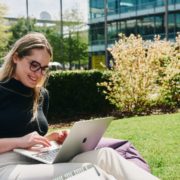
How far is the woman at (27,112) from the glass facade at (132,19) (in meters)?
39.3

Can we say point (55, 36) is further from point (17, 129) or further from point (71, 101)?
point (17, 129)

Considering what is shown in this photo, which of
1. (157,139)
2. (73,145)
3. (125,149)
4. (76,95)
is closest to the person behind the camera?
(73,145)

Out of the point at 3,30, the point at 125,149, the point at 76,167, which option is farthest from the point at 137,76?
the point at 3,30

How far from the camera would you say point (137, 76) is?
12.7 m

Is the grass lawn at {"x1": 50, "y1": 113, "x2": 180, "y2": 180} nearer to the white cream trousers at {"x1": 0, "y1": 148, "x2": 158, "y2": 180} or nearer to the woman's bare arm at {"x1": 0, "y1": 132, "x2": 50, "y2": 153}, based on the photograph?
the white cream trousers at {"x1": 0, "y1": 148, "x2": 158, "y2": 180}

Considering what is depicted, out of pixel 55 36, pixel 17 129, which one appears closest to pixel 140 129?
pixel 17 129

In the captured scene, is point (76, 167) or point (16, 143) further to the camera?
point (16, 143)

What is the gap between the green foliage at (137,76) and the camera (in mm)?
12664

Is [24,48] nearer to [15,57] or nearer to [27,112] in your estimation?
[15,57]

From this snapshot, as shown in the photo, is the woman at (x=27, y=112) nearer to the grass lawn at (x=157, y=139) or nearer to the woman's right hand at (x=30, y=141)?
the woman's right hand at (x=30, y=141)

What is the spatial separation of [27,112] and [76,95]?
388 inches

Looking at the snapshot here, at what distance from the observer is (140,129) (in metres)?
8.17

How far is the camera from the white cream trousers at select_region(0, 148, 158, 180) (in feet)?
9.59

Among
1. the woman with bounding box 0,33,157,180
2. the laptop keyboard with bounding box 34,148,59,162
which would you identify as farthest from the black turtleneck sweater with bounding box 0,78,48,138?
the laptop keyboard with bounding box 34,148,59,162
